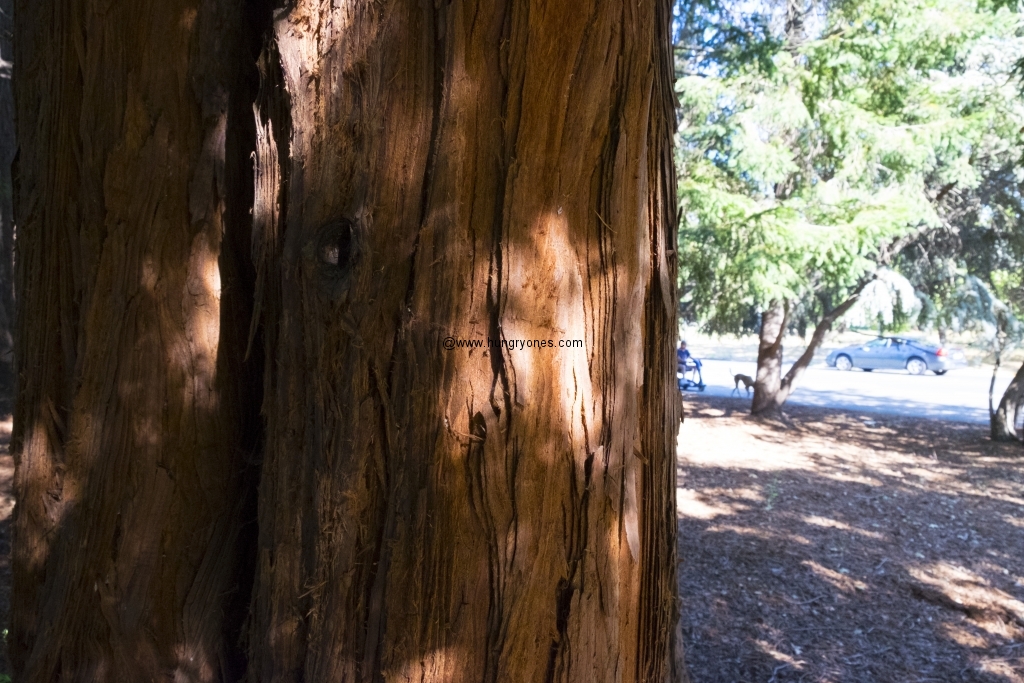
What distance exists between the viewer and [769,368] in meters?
14.3

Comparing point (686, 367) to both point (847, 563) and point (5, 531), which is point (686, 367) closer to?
point (847, 563)

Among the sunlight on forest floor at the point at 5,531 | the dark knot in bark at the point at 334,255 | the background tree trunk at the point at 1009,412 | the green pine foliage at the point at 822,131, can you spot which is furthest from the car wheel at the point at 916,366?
the dark knot in bark at the point at 334,255

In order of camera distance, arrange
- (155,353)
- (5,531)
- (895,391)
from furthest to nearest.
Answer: (895,391) → (5,531) → (155,353)

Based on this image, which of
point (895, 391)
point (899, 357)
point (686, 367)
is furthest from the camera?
point (899, 357)

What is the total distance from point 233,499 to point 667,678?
1107 mm

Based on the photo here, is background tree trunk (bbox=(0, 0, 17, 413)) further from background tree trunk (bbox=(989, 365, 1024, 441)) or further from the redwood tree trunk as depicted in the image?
background tree trunk (bbox=(989, 365, 1024, 441))

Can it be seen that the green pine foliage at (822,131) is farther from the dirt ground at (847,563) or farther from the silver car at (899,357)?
the silver car at (899,357)

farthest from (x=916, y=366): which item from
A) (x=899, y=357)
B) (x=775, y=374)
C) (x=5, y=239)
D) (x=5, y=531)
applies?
(x=5, y=531)

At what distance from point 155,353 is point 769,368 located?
1353 centimetres

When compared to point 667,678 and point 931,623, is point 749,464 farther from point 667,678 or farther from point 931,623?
point 667,678

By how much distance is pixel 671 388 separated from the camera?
1894 mm

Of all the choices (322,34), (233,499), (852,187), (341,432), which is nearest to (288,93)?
(322,34)

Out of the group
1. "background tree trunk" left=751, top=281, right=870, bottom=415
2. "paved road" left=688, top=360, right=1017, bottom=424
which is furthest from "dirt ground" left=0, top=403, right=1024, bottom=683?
"paved road" left=688, top=360, right=1017, bottom=424

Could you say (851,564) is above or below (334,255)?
below
